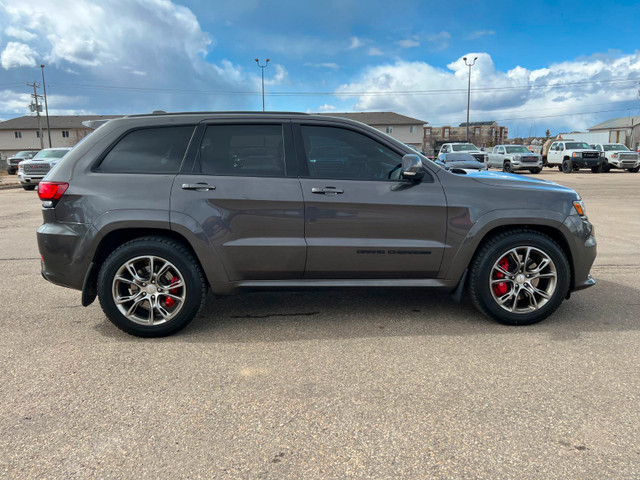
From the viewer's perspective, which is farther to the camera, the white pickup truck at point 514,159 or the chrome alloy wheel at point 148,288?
the white pickup truck at point 514,159

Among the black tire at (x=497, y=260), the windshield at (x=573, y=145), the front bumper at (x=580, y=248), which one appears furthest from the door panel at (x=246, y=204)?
the windshield at (x=573, y=145)

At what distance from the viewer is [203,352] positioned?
11.3 ft

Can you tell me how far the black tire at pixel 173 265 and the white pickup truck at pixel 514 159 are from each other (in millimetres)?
27948

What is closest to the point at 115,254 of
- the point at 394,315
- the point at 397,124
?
the point at 394,315

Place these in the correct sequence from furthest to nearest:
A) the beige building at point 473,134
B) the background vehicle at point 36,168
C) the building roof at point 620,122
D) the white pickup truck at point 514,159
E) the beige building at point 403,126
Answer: the beige building at point 473,134, the building roof at point 620,122, the beige building at point 403,126, the white pickup truck at point 514,159, the background vehicle at point 36,168

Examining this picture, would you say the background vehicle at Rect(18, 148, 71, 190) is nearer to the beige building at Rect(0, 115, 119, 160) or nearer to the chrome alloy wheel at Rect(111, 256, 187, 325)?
the chrome alloy wheel at Rect(111, 256, 187, 325)

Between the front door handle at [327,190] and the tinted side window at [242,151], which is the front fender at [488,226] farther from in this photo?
the tinted side window at [242,151]

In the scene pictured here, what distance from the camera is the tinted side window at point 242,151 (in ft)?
12.3

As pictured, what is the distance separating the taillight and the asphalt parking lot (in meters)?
1.13

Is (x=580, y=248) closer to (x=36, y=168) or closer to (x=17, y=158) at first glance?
(x=36, y=168)

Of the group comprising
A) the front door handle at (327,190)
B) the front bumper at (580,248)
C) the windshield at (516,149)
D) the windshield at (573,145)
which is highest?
the windshield at (573,145)

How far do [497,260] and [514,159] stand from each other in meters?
27.2

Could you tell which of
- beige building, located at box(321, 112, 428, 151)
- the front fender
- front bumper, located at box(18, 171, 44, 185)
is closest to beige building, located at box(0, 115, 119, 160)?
beige building, located at box(321, 112, 428, 151)

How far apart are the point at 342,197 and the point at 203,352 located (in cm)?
159
